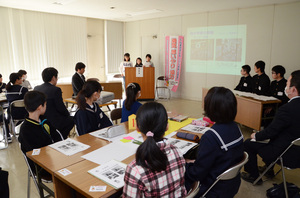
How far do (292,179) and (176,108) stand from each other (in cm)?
381

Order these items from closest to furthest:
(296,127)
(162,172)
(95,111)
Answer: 1. (162,172)
2. (296,127)
3. (95,111)

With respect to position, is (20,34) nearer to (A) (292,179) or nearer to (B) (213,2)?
(B) (213,2)

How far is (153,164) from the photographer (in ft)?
3.69

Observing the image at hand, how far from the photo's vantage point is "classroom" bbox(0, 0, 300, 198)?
562 cm

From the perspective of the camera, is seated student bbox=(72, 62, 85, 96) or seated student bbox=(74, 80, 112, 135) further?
seated student bbox=(72, 62, 85, 96)

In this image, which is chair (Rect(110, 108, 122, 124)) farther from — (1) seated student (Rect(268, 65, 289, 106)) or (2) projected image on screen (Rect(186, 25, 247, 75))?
(2) projected image on screen (Rect(186, 25, 247, 75))

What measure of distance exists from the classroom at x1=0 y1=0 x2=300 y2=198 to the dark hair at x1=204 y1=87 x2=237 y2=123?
10.5ft

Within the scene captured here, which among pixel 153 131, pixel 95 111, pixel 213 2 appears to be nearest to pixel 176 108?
pixel 213 2

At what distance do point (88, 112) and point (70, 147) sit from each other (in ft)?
2.09

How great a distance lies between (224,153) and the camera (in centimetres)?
152

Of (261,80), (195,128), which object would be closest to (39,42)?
(195,128)

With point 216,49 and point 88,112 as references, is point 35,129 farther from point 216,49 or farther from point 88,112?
point 216,49

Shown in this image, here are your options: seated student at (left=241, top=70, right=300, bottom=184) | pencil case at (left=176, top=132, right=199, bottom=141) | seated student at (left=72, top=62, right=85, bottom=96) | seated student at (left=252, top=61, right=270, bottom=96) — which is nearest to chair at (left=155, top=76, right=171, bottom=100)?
seated student at (left=72, top=62, right=85, bottom=96)

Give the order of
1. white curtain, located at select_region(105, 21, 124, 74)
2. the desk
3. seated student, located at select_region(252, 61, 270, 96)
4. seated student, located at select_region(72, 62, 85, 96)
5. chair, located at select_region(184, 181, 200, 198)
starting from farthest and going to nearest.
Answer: white curtain, located at select_region(105, 21, 124, 74) < seated student, located at select_region(72, 62, 85, 96) < seated student, located at select_region(252, 61, 270, 96) < the desk < chair, located at select_region(184, 181, 200, 198)
